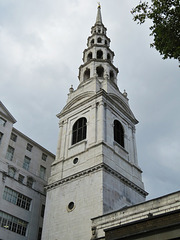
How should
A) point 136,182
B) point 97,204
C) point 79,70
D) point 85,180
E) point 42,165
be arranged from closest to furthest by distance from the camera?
point 97,204
point 85,180
point 136,182
point 42,165
point 79,70

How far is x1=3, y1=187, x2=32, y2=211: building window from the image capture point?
35375 mm

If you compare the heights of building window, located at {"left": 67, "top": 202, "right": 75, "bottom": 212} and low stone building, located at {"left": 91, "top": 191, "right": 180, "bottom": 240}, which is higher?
building window, located at {"left": 67, "top": 202, "right": 75, "bottom": 212}

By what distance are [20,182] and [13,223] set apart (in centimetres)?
548

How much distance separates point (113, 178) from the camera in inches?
1255

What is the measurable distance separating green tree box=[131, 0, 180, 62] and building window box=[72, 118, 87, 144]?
21.2m

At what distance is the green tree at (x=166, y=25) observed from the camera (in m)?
17.0

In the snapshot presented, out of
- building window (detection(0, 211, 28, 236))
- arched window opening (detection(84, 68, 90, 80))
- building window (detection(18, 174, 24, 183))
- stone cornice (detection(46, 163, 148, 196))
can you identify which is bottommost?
building window (detection(0, 211, 28, 236))

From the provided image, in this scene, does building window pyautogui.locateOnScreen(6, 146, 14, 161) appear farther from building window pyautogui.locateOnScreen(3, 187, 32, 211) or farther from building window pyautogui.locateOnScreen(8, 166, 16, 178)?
building window pyautogui.locateOnScreen(3, 187, 32, 211)

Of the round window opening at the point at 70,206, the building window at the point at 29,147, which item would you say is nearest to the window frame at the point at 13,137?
the building window at the point at 29,147

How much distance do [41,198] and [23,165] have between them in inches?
209

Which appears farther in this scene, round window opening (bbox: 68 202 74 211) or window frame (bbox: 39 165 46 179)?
window frame (bbox: 39 165 46 179)

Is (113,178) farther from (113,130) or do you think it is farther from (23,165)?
(23,165)

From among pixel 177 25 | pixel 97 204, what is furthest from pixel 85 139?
pixel 177 25

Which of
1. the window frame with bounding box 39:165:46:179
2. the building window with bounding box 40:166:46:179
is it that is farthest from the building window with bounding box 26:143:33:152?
the building window with bounding box 40:166:46:179
